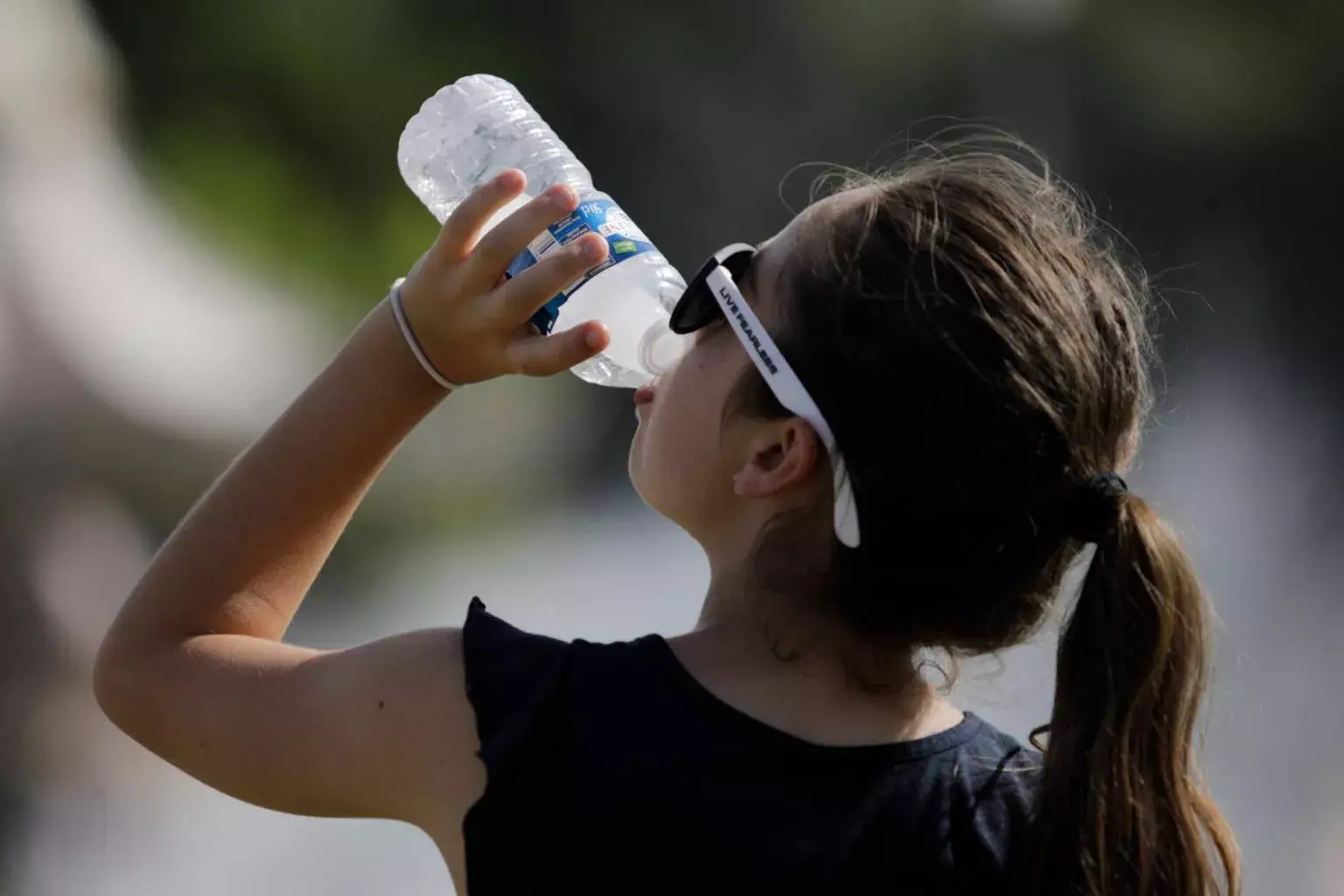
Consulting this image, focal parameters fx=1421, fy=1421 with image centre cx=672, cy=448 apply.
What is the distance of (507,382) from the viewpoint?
353 cm

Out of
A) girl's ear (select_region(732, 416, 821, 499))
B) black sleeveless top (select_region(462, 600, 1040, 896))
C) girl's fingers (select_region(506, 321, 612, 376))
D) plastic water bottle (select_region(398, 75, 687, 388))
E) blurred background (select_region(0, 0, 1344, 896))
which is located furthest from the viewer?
blurred background (select_region(0, 0, 1344, 896))

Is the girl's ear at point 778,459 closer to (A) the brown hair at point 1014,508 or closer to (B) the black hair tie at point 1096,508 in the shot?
(A) the brown hair at point 1014,508

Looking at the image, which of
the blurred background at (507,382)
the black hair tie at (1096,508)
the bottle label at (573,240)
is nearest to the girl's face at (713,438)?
the bottle label at (573,240)

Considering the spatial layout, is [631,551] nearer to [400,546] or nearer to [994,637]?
[400,546]

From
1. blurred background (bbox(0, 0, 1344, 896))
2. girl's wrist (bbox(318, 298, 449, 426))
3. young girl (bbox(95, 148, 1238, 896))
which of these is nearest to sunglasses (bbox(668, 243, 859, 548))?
young girl (bbox(95, 148, 1238, 896))

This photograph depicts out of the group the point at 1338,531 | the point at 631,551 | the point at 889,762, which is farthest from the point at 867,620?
the point at 1338,531

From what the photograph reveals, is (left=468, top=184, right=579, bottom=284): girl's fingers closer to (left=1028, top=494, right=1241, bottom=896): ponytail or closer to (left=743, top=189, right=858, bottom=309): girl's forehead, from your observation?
(left=743, top=189, right=858, bottom=309): girl's forehead

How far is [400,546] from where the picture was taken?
3.27 metres

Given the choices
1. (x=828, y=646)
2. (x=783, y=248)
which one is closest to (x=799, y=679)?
(x=828, y=646)

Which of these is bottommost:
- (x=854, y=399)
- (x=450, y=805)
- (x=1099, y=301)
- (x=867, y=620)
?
(x=450, y=805)

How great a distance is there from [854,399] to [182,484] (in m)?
2.30

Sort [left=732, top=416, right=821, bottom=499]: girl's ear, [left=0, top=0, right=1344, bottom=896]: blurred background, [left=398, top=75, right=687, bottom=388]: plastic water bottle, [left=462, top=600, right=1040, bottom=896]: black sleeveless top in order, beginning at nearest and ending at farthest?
[left=462, top=600, right=1040, bottom=896]: black sleeveless top
[left=732, top=416, right=821, bottom=499]: girl's ear
[left=398, top=75, right=687, bottom=388]: plastic water bottle
[left=0, top=0, right=1344, bottom=896]: blurred background

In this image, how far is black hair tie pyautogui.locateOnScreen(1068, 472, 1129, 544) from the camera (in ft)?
3.50

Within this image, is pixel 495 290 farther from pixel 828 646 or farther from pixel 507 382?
pixel 507 382
